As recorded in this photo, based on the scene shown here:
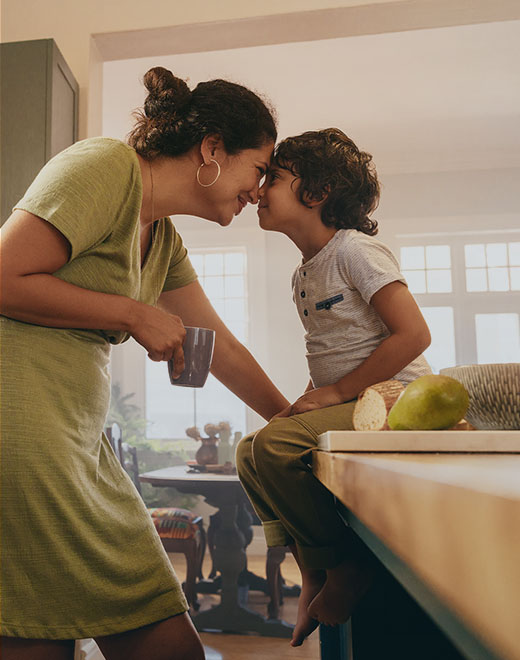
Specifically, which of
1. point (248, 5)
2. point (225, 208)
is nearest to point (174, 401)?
point (248, 5)

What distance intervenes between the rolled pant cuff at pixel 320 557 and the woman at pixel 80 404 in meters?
0.25

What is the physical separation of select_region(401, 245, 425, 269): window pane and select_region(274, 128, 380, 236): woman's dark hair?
4.16 meters

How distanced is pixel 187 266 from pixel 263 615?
2.86m

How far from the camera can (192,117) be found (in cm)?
130

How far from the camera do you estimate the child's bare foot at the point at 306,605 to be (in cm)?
126

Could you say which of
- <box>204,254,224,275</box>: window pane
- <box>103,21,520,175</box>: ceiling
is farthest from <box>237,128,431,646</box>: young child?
<box>204,254,224,275</box>: window pane

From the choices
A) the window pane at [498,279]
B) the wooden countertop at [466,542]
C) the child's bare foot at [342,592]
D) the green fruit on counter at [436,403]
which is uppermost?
the window pane at [498,279]

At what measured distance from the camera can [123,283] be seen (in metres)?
1.16

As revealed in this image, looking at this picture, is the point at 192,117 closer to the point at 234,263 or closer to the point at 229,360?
the point at 229,360

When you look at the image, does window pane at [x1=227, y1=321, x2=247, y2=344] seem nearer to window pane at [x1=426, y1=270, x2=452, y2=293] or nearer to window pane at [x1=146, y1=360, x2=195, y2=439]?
window pane at [x1=146, y1=360, x2=195, y2=439]

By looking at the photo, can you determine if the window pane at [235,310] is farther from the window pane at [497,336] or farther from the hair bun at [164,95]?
the hair bun at [164,95]

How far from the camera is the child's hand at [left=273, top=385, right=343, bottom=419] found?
131cm

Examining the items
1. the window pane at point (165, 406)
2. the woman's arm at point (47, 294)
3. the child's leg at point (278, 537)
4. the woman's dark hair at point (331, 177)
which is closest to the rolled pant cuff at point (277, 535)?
the child's leg at point (278, 537)

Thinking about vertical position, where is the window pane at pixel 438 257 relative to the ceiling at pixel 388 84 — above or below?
below
